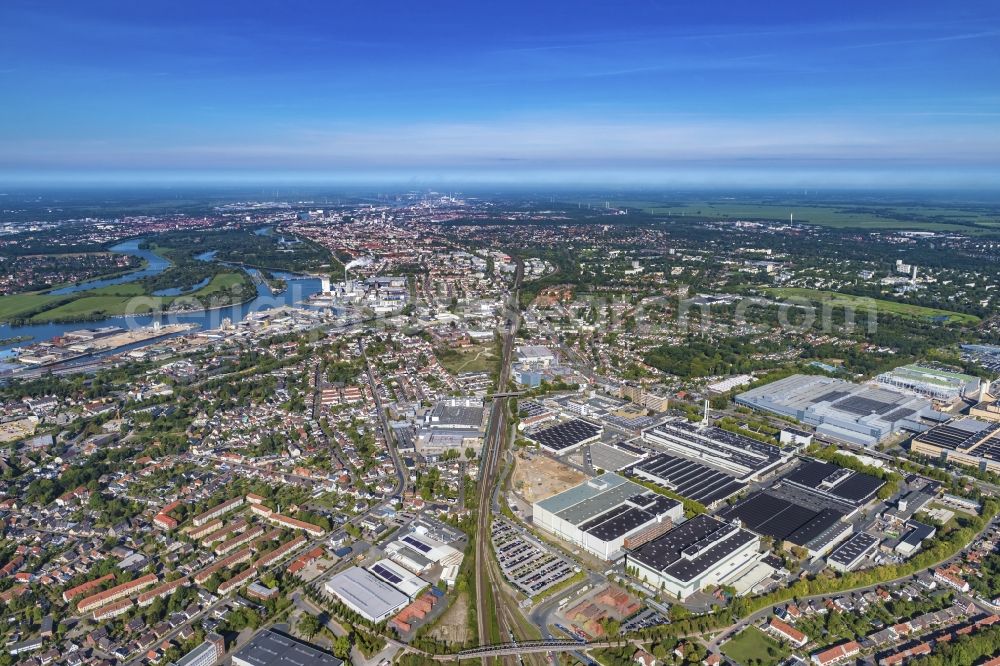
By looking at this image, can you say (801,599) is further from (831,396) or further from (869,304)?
(869,304)

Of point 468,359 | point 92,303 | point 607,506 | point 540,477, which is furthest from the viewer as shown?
point 92,303

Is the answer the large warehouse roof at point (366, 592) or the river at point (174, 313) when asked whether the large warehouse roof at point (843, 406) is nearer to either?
the large warehouse roof at point (366, 592)

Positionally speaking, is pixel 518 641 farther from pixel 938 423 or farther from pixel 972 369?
pixel 972 369

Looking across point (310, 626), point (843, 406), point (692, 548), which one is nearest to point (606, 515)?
point (692, 548)

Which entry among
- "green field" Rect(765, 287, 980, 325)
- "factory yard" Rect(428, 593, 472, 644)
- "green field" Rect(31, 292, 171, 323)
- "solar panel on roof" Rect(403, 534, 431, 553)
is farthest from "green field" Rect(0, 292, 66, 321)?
"green field" Rect(765, 287, 980, 325)

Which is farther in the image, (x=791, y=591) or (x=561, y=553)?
(x=561, y=553)

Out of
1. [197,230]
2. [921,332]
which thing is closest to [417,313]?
[921,332]

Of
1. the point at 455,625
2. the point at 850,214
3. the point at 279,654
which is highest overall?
the point at 850,214
